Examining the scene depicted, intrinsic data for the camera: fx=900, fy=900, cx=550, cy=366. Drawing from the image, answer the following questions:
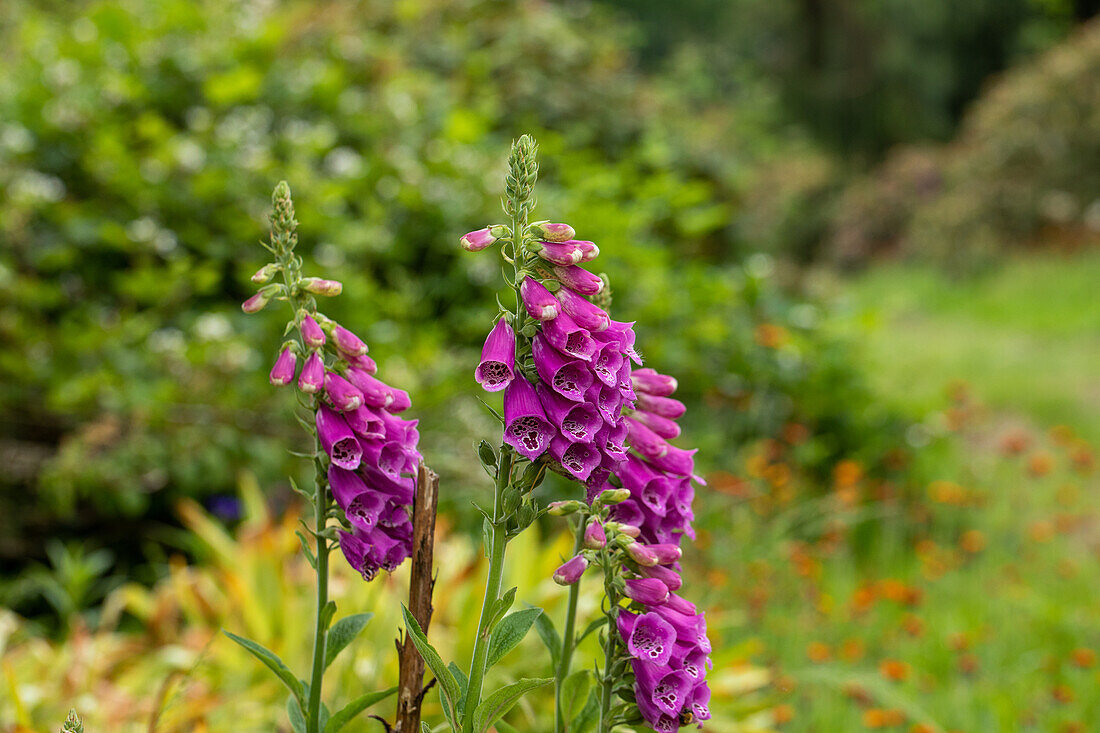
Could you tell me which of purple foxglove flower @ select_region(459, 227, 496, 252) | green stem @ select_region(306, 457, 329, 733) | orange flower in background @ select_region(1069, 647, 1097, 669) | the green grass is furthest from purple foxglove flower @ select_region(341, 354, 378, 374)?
the green grass

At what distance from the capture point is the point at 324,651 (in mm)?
1121

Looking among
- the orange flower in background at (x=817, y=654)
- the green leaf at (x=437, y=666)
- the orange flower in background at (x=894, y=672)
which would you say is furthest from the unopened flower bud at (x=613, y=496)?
the orange flower in background at (x=817, y=654)

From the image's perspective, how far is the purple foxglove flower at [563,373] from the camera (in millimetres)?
938

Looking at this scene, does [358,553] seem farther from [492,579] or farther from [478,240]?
[478,240]

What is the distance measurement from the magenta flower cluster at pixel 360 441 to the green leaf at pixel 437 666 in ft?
0.51

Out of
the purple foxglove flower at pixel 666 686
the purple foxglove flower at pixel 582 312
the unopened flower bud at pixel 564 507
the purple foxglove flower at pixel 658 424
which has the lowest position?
the purple foxglove flower at pixel 666 686

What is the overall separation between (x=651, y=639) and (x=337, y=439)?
42cm

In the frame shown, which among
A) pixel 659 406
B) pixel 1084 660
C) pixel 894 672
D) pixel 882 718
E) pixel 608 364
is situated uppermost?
pixel 1084 660

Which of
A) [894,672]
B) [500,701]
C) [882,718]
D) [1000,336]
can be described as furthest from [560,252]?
[1000,336]

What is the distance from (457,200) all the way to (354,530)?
3540 millimetres

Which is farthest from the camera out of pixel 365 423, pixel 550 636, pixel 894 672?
pixel 894 672

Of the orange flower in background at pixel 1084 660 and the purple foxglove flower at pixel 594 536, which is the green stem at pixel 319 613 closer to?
the purple foxglove flower at pixel 594 536

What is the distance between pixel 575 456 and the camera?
3.18 feet

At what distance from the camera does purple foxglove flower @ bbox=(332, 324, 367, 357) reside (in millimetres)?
1063
